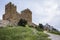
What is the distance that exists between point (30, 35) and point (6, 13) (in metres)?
46.9

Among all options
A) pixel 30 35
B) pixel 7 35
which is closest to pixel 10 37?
pixel 7 35

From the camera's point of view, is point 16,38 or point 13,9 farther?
point 13,9

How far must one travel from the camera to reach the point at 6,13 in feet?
203

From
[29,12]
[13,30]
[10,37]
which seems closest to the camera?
[10,37]

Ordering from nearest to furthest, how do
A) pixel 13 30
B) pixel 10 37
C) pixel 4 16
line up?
pixel 10 37 < pixel 13 30 < pixel 4 16

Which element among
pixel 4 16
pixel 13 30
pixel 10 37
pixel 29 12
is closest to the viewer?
pixel 10 37

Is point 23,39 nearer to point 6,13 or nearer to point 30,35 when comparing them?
point 30,35

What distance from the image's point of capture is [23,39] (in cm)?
1407

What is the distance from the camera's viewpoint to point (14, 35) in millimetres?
14094

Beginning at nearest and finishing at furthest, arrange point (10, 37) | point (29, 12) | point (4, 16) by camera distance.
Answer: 1. point (10, 37)
2. point (4, 16)
3. point (29, 12)

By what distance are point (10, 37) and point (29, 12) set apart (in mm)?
50585

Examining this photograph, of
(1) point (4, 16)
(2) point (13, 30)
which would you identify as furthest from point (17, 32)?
(1) point (4, 16)

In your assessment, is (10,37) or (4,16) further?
(4,16)

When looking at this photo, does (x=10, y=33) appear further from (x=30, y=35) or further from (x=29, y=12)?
(x=29, y=12)
